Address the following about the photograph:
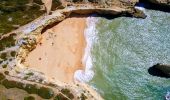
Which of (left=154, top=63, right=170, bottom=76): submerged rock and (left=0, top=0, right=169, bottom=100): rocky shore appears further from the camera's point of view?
(left=154, top=63, right=170, bottom=76): submerged rock

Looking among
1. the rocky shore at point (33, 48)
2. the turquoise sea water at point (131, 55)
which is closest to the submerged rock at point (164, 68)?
the turquoise sea water at point (131, 55)

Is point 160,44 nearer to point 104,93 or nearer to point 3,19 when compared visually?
point 104,93

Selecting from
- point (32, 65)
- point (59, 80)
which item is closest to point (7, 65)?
point (32, 65)

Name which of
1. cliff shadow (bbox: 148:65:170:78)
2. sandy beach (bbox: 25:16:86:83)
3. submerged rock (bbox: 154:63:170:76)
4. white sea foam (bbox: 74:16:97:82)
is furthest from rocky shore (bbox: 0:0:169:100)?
submerged rock (bbox: 154:63:170:76)

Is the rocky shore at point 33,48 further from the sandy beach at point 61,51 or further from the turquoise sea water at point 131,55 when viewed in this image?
the turquoise sea water at point 131,55

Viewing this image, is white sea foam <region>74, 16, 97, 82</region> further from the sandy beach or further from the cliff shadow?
the cliff shadow

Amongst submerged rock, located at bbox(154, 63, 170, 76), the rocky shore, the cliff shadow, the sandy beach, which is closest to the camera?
the rocky shore

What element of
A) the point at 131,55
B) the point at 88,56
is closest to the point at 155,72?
the point at 131,55
